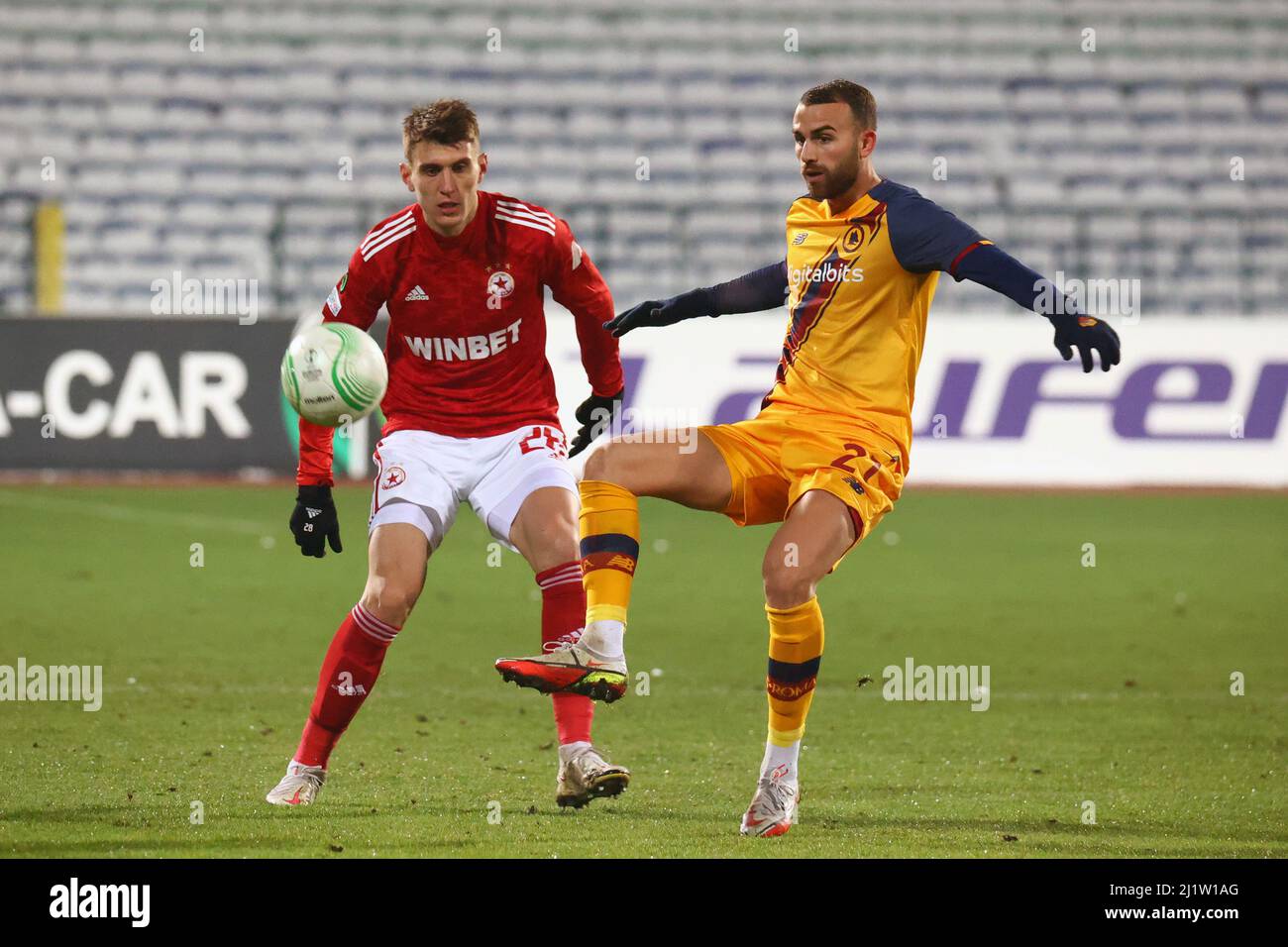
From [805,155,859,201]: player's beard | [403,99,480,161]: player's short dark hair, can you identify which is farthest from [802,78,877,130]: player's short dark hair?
[403,99,480,161]: player's short dark hair

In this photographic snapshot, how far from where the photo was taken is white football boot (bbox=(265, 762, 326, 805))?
5.25 metres

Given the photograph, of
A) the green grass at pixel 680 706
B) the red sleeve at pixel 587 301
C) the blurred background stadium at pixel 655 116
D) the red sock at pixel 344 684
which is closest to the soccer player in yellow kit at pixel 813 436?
the red sleeve at pixel 587 301

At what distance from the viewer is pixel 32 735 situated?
6410 millimetres

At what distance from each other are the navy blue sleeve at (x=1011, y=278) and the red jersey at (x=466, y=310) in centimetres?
122

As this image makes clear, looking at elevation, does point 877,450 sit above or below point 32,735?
above

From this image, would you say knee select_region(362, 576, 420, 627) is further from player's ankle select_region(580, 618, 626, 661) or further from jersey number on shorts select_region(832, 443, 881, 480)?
jersey number on shorts select_region(832, 443, 881, 480)

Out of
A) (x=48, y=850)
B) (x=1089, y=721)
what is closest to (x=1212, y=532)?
(x=1089, y=721)

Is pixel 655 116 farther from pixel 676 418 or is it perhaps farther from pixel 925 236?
pixel 925 236

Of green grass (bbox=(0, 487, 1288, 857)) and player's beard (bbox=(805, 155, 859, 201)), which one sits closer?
green grass (bbox=(0, 487, 1288, 857))

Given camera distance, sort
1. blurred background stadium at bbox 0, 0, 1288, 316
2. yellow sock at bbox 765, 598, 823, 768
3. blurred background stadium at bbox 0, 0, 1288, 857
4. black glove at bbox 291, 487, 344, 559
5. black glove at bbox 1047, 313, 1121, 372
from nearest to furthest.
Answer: black glove at bbox 1047, 313, 1121, 372
yellow sock at bbox 765, 598, 823, 768
black glove at bbox 291, 487, 344, 559
blurred background stadium at bbox 0, 0, 1288, 857
blurred background stadium at bbox 0, 0, 1288, 316

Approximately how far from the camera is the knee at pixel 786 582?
504 cm

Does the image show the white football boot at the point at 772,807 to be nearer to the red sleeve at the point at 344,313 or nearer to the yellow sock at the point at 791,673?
the yellow sock at the point at 791,673

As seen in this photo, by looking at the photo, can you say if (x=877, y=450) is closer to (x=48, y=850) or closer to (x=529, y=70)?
(x=48, y=850)

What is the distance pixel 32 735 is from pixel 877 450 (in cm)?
320
